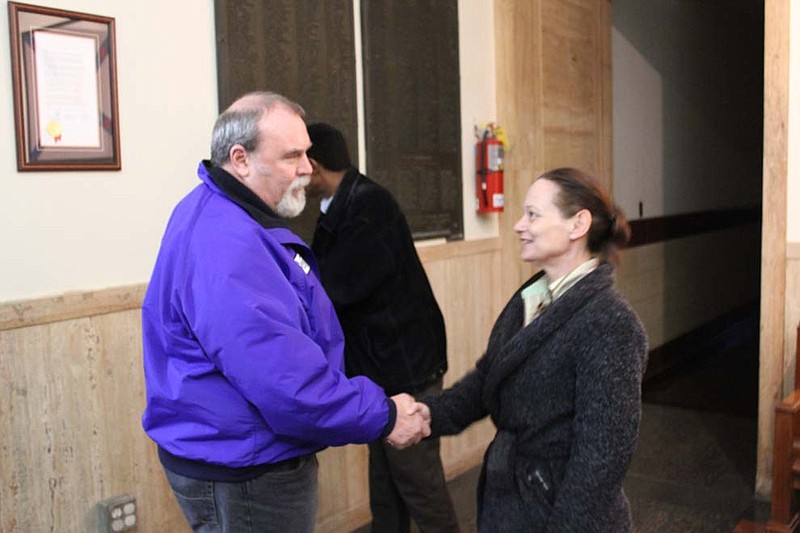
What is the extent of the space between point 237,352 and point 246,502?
0.36m

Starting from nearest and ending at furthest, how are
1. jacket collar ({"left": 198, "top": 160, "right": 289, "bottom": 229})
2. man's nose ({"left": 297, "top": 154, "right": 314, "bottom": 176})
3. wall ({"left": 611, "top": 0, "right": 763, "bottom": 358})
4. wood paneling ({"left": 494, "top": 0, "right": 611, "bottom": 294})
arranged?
jacket collar ({"left": 198, "top": 160, "right": 289, "bottom": 229}), man's nose ({"left": 297, "top": 154, "right": 314, "bottom": 176}), wood paneling ({"left": 494, "top": 0, "right": 611, "bottom": 294}), wall ({"left": 611, "top": 0, "right": 763, "bottom": 358})

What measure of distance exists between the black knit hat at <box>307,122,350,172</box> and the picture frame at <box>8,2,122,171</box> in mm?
599

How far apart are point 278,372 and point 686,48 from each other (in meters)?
5.99

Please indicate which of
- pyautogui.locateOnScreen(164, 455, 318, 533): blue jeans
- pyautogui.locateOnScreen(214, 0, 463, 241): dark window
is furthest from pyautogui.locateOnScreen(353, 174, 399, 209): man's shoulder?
pyautogui.locateOnScreen(164, 455, 318, 533): blue jeans

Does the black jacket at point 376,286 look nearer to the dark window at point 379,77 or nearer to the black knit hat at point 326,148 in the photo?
the black knit hat at point 326,148

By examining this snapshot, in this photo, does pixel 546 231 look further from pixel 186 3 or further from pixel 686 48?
pixel 686 48

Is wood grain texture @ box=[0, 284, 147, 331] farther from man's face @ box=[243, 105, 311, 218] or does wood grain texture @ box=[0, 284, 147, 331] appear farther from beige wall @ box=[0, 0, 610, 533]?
man's face @ box=[243, 105, 311, 218]

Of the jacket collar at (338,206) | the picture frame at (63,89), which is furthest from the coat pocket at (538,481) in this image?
the picture frame at (63,89)

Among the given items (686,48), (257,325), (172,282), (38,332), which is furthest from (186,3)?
→ (686,48)

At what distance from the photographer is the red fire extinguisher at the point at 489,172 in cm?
416

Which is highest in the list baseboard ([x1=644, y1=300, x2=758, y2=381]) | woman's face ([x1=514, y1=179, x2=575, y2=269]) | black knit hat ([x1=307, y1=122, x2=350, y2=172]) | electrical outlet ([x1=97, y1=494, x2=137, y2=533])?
black knit hat ([x1=307, y1=122, x2=350, y2=172])

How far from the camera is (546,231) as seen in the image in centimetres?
177

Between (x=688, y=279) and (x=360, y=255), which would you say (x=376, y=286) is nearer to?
(x=360, y=255)

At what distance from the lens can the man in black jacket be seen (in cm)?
265
